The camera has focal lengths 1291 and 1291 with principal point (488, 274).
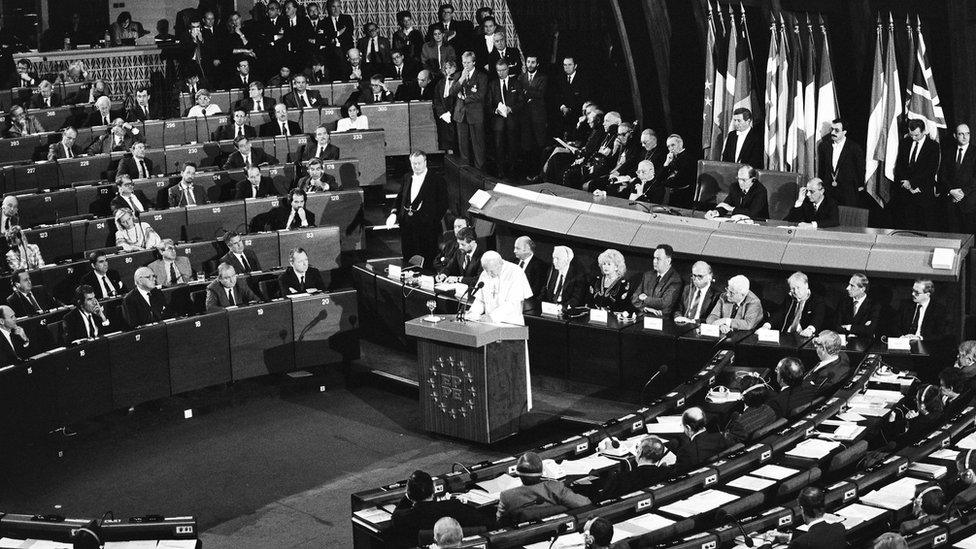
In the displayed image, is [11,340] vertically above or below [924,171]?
below

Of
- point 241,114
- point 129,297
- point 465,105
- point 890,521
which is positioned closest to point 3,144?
point 241,114

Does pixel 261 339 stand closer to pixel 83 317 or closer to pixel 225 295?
pixel 225 295

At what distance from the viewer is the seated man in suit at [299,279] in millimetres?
11781

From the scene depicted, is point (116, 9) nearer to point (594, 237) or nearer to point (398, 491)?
point (594, 237)

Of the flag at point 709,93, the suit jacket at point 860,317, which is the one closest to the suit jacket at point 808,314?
the suit jacket at point 860,317

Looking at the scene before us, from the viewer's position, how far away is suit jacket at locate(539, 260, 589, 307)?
35.7 ft

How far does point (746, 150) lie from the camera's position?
1215 centimetres

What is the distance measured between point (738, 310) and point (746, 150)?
2.53m

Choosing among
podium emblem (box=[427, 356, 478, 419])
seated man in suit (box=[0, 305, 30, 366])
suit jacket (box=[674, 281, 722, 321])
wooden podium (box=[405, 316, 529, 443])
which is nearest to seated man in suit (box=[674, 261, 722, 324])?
suit jacket (box=[674, 281, 722, 321])

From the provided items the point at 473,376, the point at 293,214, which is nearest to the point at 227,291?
the point at 293,214

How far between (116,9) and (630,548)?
14.9 m

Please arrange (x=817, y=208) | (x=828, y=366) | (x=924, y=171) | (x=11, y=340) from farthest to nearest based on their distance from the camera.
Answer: (x=924, y=171) < (x=817, y=208) < (x=11, y=340) < (x=828, y=366)

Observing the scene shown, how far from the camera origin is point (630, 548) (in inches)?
247

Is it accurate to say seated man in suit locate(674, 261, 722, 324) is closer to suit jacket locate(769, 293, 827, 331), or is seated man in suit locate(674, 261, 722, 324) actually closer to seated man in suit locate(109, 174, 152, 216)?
suit jacket locate(769, 293, 827, 331)
